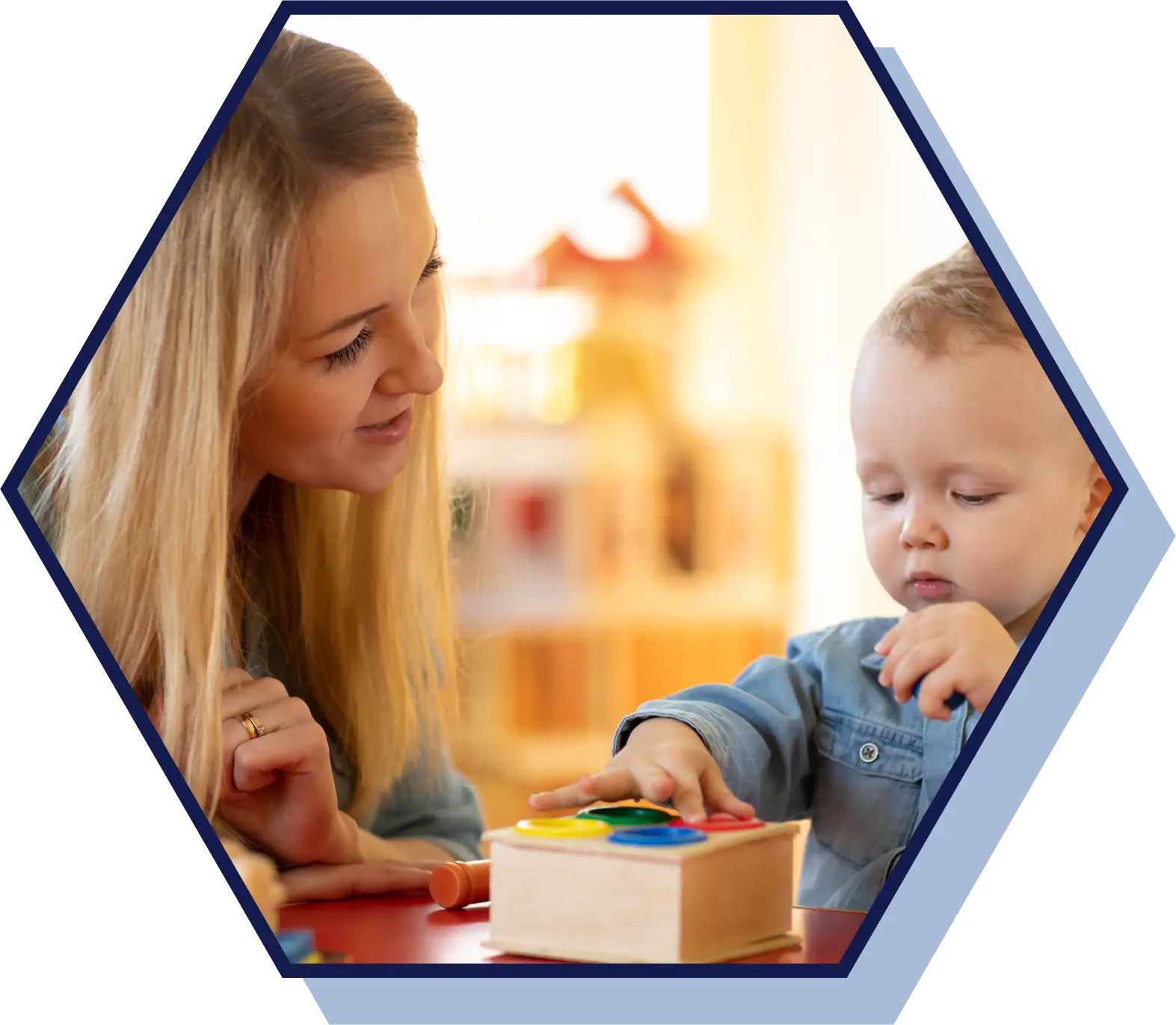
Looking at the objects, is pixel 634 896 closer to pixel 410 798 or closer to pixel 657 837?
pixel 657 837

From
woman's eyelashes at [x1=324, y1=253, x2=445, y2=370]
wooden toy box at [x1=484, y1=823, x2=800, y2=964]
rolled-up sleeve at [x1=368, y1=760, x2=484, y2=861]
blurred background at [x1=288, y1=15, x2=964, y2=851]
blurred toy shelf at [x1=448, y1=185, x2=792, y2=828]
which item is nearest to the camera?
wooden toy box at [x1=484, y1=823, x2=800, y2=964]

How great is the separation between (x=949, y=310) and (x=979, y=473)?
0.08m

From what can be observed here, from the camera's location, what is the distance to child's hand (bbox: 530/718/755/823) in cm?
56

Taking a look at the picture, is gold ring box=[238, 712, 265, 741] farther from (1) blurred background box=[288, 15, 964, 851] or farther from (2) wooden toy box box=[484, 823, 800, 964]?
(1) blurred background box=[288, 15, 964, 851]

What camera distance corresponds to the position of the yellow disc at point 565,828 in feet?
1.74

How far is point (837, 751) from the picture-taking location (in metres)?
0.69

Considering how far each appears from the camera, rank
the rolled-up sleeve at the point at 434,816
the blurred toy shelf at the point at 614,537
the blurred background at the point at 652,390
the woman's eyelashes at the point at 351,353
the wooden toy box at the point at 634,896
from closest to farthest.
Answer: the wooden toy box at the point at 634,896, the woman's eyelashes at the point at 351,353, the rolled-up sleeve at the point at 434,816, the blurred background at the point at 652,390, the blurred toy shelf at the point at 614,537

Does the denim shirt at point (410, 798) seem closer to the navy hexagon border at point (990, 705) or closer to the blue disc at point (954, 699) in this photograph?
the navy hexagon border at point (990, 705)

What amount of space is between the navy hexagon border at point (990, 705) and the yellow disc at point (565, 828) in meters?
0.07

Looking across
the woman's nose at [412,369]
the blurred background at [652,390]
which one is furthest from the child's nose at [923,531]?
the blurred background at [652,390]

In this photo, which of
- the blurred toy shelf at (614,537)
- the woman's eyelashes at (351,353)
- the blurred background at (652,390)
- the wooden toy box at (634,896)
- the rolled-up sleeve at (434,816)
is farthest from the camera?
the blurred toy shelf at (614,537)

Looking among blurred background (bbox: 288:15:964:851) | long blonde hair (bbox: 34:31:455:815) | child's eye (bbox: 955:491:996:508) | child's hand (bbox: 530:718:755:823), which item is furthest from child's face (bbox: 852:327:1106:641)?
blurred background (bbox: 288:15:964:851)

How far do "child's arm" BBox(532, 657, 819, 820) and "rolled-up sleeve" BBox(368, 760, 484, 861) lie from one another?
16cm

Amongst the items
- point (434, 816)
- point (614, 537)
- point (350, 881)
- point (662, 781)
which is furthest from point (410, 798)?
point (614, 537)
